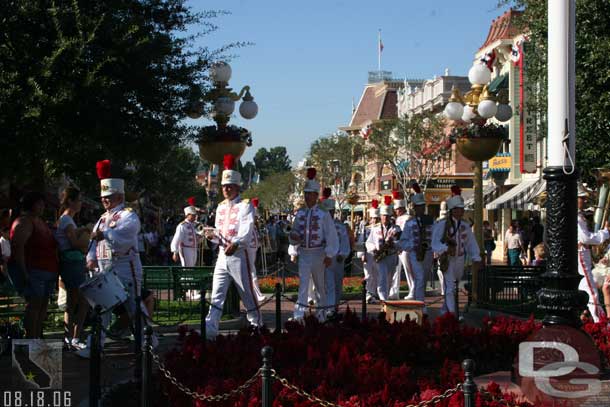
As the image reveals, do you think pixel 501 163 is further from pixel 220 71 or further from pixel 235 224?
pixel 235 224

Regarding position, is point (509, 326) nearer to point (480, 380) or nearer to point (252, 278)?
point (480, 380)

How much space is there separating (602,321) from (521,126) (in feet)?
106

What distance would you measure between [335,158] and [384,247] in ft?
171

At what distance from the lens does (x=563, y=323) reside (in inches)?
257

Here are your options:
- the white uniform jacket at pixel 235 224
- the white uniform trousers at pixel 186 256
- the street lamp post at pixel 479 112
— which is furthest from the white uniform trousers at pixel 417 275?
the white uniform trousers at pixel 186 256

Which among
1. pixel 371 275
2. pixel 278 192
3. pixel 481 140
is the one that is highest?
pixel 278 192

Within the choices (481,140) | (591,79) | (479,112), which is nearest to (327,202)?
(481,140)

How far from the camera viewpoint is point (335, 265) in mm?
14711

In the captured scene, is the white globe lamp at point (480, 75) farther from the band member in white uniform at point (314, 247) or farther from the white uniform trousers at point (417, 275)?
the band member in white uniform at point (314, 247)

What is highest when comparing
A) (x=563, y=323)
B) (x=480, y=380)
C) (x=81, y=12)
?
(x=81, y=12)

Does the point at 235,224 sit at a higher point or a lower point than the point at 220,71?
lower

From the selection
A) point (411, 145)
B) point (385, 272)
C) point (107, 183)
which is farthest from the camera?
point (411, 145)

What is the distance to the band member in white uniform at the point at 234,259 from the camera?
1030 centimetres

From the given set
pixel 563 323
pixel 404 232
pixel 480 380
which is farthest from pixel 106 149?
pixel 563 323
